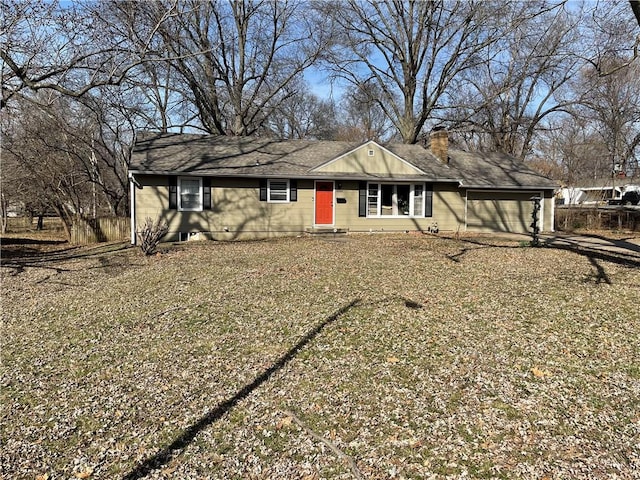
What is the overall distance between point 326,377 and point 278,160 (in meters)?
13.8

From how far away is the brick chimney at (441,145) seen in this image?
19.2 metres

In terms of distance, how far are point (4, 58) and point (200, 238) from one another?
7.97 metres

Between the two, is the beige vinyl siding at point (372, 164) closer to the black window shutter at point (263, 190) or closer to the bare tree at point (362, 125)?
the black window shutter at point (263, 190)

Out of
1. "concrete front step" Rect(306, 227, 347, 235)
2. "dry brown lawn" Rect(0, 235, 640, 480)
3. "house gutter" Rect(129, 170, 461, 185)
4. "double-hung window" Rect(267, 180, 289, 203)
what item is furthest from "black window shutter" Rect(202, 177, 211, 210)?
"dry brown lawn" Rect(0, 235, 640, 480)

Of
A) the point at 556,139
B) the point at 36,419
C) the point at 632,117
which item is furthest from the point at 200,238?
the point at 632,117

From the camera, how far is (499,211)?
18391mm

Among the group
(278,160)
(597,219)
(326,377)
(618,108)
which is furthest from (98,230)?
(618,108)

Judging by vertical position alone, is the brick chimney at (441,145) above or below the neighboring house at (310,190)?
above

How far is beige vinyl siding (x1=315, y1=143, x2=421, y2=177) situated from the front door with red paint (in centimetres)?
71

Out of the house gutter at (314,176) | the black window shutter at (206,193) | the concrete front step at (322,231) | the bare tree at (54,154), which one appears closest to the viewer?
the house gutter at (314,176)

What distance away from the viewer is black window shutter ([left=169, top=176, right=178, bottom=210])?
15.3 meters

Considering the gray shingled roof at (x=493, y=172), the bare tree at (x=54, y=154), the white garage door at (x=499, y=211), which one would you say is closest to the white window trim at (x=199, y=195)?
the bare tree at (x=54, y=154)

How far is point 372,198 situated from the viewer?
1719 centimetres

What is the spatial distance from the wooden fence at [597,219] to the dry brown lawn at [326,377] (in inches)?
547
